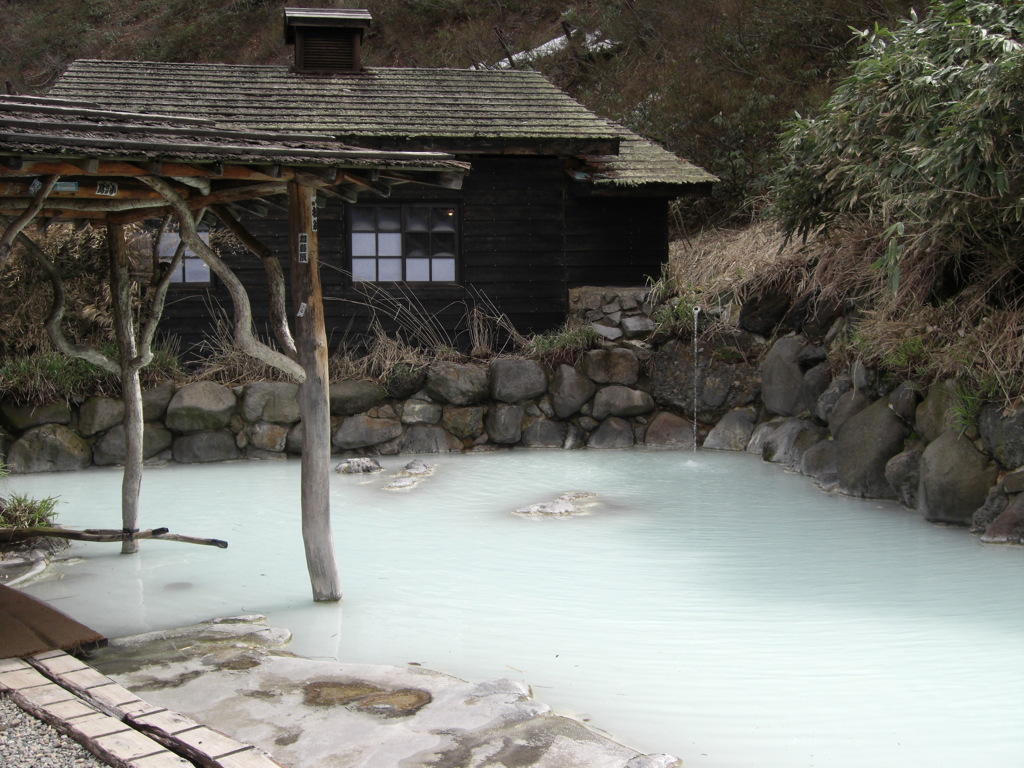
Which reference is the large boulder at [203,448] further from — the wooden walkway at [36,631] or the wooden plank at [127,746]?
the wooden plank at [127,746]

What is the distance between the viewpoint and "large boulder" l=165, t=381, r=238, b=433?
10.6 meters

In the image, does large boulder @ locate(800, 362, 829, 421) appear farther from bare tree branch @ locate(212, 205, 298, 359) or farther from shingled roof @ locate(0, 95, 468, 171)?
bare tree branch @ locate(212, 205, 298, 359)

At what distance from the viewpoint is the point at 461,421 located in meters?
11.2

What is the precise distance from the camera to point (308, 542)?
5547 millimetres

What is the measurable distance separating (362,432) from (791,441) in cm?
459

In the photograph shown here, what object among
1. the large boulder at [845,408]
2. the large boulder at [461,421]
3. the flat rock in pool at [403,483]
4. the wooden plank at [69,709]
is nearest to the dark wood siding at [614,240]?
the large boulder at [461,421]

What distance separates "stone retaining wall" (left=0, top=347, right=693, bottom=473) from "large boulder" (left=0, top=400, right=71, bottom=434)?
0.01m

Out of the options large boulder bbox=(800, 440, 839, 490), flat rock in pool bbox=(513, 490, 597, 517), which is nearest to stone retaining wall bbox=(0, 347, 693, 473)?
large boulder bbox=(800, 440, 839, 490)

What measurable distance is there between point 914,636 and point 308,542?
3.27 meters

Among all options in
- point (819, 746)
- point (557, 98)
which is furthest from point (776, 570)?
point (557, 98)

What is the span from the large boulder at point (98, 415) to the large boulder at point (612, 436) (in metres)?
5.18

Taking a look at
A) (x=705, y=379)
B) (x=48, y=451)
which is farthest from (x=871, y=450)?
(x=48, y=451)

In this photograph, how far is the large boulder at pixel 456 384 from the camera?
11.2 metres

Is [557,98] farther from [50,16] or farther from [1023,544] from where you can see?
[50,16]
